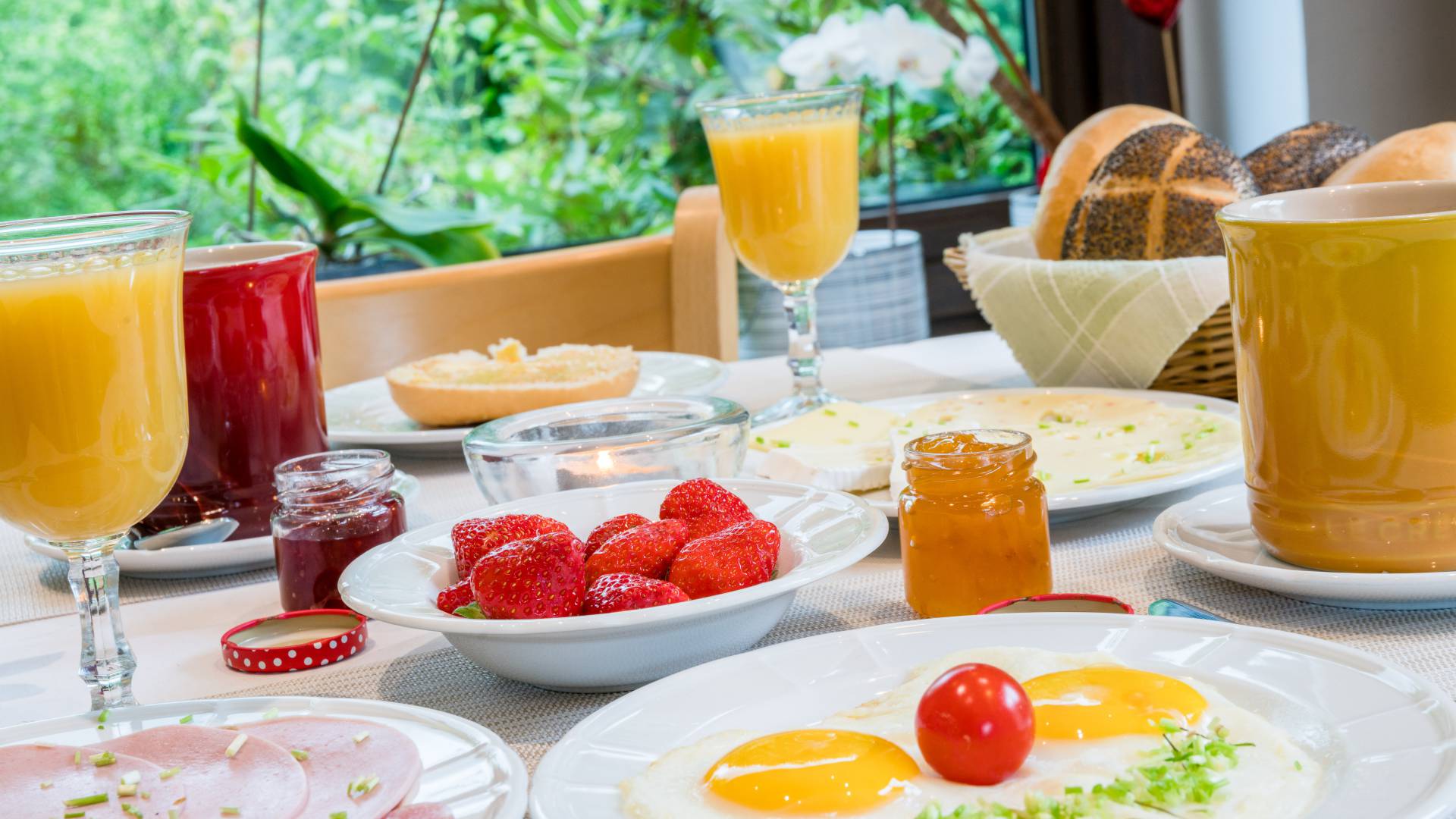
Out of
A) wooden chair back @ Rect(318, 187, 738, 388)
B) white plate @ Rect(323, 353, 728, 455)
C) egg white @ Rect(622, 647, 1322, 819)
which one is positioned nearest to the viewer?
egg white @ Rect(622, 647, 1322, 819)

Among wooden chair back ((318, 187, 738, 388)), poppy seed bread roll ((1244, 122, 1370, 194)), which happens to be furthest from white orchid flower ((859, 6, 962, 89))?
poppy seed bread roll ((1244, 122, 1370, 194))

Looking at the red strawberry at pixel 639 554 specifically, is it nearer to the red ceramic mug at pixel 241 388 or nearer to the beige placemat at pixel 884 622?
the beige placemat at pixel 884 622

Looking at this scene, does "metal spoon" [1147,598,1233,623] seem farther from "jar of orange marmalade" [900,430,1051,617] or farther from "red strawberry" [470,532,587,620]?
"red strawberry" [470,532,587,620]

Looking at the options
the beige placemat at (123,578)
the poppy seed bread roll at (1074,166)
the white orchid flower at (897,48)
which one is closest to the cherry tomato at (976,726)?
the beige placemat at (123,578)

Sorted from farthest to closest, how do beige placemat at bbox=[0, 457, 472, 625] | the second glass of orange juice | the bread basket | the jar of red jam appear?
the second glass of orange juice, the bread basket, beige placemat at bbox=[0, 457, 472, 625], the jar of red jam

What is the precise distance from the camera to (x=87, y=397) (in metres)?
0.78

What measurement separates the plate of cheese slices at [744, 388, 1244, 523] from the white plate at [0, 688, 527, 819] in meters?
0.42

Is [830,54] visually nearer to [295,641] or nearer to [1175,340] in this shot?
[1175,340]

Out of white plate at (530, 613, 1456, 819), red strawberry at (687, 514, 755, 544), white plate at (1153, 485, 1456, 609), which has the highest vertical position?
red strawberry at (687, 514, 755, 544)

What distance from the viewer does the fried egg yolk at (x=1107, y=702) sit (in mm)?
588

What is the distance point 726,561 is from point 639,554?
6cm

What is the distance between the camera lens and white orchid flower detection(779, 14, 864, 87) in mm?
2578

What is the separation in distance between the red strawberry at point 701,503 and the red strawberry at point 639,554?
0.04 m

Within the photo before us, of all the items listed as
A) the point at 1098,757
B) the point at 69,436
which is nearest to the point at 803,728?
the point at 1098,757
